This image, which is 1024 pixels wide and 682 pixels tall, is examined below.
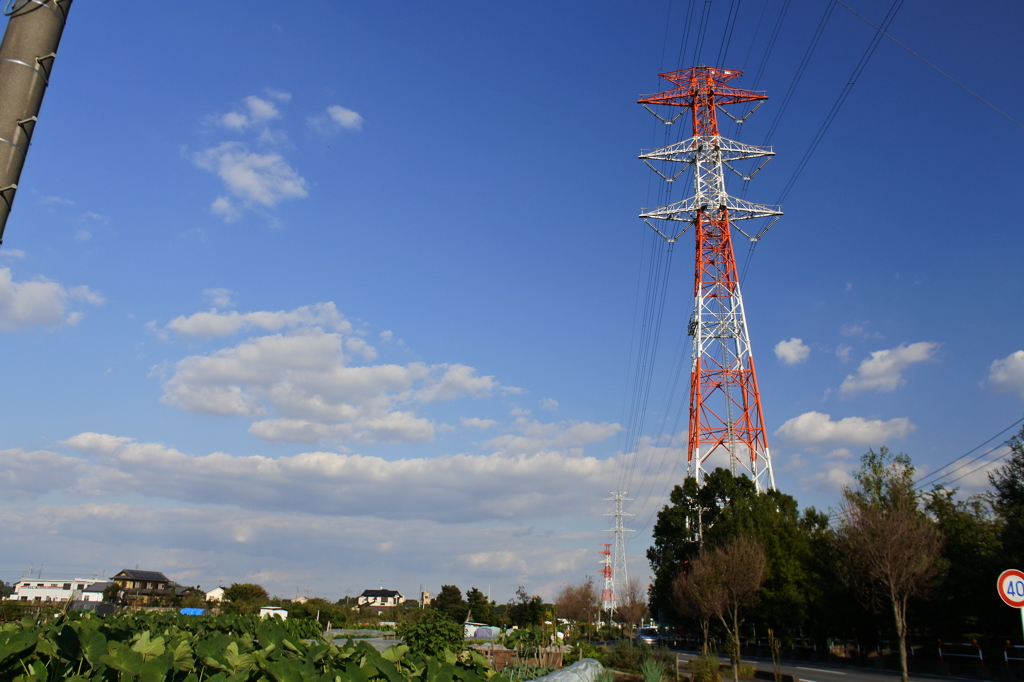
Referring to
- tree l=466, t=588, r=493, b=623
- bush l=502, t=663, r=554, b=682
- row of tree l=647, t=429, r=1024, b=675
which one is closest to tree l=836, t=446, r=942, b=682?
row of tree l=647, t=429, r=1024, b=675

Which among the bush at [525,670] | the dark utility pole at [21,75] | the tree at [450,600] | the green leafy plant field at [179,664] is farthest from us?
the tree at [450,600]

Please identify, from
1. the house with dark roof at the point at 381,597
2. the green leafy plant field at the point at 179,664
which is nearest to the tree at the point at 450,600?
the house with dark roof at the point at 381,597

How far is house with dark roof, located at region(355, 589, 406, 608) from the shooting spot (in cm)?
11791

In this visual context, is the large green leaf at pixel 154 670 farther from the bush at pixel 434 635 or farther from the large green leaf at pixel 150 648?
the bush at pixel 434 635

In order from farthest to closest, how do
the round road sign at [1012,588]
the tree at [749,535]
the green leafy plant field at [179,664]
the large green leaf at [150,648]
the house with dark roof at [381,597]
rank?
the house with dark roof at [381,597]
the tree at [749,535]
the round road sign at [1012,588]
the large green leaf at [150,648]
the green leafy plant field at [179,664]

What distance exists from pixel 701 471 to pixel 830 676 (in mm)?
12843

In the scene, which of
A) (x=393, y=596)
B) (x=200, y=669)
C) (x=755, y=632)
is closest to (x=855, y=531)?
(x=200, y=669)

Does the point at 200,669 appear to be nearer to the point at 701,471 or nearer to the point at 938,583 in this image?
the point at 938,583

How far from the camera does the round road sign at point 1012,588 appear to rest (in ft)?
35.3

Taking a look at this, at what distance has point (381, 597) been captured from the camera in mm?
120750

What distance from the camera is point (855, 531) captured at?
66.2ft

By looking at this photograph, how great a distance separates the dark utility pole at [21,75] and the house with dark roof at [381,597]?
123198 mm

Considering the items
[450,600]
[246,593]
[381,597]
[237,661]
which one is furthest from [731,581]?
[381,597]

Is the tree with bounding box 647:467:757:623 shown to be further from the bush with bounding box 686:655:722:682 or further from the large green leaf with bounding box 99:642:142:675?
the large green leaf with bounding box 99:642:142:675
